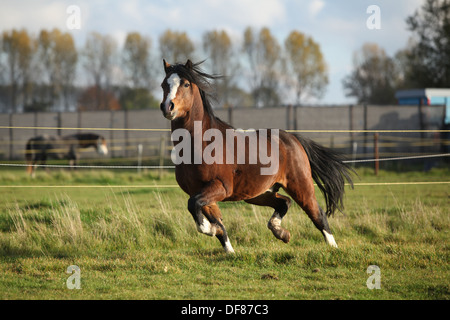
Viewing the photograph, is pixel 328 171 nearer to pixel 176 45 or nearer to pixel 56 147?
pixel 56 147

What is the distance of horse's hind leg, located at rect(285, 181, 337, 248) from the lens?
566 cm

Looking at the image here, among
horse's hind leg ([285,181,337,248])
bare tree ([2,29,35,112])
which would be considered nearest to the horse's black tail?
horse's hind leg ([285,181,337,248])

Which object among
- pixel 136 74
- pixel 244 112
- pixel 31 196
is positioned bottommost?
pixel 31 196

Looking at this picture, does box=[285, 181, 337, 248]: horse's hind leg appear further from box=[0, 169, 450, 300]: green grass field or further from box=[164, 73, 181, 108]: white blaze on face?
box=[164, 73, 181, 108]: white blaze on face

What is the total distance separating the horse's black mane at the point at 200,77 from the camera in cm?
486

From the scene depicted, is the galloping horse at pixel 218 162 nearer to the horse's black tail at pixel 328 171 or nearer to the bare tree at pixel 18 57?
the horse's black tail at pixel 328 171

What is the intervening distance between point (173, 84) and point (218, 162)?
951 millimetres

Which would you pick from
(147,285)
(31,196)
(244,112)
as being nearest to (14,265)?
(147,285)

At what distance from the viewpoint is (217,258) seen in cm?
537

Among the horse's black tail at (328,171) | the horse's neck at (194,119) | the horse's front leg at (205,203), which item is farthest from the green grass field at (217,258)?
the horse's neck at (194,119)

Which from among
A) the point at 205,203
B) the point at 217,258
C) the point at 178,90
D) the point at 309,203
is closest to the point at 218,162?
the point at 205,203

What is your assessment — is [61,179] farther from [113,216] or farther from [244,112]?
[244,112]
